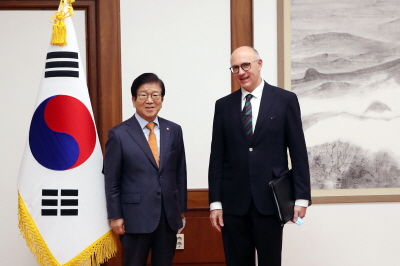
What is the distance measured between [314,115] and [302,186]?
101cm

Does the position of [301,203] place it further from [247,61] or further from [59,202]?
[59,202]

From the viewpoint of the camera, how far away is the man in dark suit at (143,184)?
2.18 m

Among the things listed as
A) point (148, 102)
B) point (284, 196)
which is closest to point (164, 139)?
point (148, 102)

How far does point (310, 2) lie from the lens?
9.90ft

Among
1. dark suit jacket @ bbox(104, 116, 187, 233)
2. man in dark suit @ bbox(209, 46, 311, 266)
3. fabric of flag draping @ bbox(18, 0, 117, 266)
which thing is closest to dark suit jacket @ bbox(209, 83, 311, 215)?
man in dark suit @ bbox(209, 46, 311, 266)

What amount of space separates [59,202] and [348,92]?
193cm

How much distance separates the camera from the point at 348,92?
305cm

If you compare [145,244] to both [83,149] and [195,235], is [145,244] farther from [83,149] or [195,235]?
[195,235]

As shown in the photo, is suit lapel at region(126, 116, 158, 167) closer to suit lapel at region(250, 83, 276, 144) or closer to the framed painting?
suit lapel at region(250, 83, 276, 144)

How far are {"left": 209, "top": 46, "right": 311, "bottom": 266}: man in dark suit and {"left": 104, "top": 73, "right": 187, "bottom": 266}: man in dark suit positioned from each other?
0.76 ft

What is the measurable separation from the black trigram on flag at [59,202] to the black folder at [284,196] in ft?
3.18

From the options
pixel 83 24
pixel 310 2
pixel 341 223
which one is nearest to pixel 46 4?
pixel 83 24

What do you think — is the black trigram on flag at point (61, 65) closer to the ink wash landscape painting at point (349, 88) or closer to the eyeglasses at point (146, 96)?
the eyeglasses at point (146, 96)

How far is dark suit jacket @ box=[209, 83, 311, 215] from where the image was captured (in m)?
2.13
